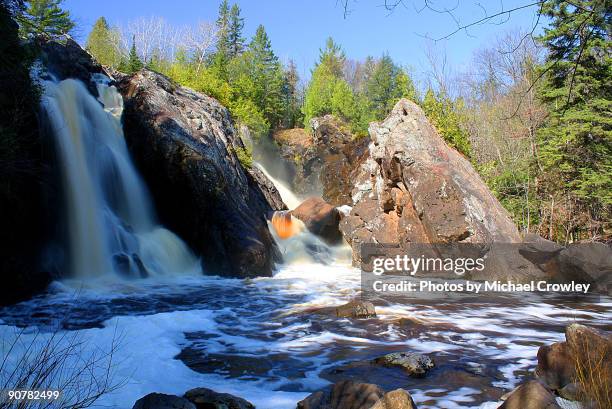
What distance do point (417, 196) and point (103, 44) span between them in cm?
3932

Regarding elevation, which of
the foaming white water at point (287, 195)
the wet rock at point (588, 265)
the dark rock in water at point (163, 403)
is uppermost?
the foaming white water at point (287, 195)

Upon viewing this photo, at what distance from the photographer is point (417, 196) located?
14336 millimetres

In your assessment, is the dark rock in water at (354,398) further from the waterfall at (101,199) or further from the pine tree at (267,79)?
the pine tree at (267,79)

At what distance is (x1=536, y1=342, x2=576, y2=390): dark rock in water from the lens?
14.9 ft

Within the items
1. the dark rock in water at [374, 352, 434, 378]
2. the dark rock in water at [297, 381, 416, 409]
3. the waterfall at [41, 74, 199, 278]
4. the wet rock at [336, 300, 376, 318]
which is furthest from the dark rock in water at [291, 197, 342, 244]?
the dark rock in water at [297, 381, 416, 409]

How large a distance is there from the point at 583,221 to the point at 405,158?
7224mm

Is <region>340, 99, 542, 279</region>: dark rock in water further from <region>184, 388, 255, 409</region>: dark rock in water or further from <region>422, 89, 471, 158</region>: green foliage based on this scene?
<region>184, 388, 255, 409</region>: dark rock in water

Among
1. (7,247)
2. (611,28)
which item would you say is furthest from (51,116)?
(611,28)

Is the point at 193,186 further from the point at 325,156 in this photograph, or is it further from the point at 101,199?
the point at 325,156

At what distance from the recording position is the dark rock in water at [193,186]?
13766 mm

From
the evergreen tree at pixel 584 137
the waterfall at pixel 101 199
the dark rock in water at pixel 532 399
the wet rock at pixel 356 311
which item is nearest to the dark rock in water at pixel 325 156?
the evergreen tree at pixel 584 137

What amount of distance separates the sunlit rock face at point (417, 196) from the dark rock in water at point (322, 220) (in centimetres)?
178

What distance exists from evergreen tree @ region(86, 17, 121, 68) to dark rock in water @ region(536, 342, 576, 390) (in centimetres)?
4092

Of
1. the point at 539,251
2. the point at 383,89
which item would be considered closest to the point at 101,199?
the point at 539,251
